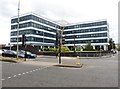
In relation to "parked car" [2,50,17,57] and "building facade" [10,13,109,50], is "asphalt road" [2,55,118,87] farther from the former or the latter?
"building facade" [10,13,109,50]

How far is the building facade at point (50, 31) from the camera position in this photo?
Answer: 9012cm

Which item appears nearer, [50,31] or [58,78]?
[58,78]

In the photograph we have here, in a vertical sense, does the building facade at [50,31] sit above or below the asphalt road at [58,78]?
above

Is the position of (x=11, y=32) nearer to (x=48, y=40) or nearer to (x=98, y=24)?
(x=48, y=40)

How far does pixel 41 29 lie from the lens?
316ft

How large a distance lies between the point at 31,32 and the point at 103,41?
3709 centimetres

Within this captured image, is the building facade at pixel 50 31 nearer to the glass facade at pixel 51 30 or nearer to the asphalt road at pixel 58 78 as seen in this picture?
the glass facade at pixel 51 30

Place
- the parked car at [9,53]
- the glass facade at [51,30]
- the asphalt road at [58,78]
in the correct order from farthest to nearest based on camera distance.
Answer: the glass facade at [51,30] < the parked car at [9,53] < the asphalt road at [58,78]

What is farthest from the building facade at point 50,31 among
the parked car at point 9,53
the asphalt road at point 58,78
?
the asphalt road at point 58,78

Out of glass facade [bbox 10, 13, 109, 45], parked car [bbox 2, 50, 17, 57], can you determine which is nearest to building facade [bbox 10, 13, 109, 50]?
glass facade [bbox 10, 13, 109, 45]

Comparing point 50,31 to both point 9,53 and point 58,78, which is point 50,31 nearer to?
point 9,53

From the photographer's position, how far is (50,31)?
10588 cm

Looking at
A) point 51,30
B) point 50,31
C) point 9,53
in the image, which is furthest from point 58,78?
point 51,30

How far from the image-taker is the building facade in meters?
90.1
